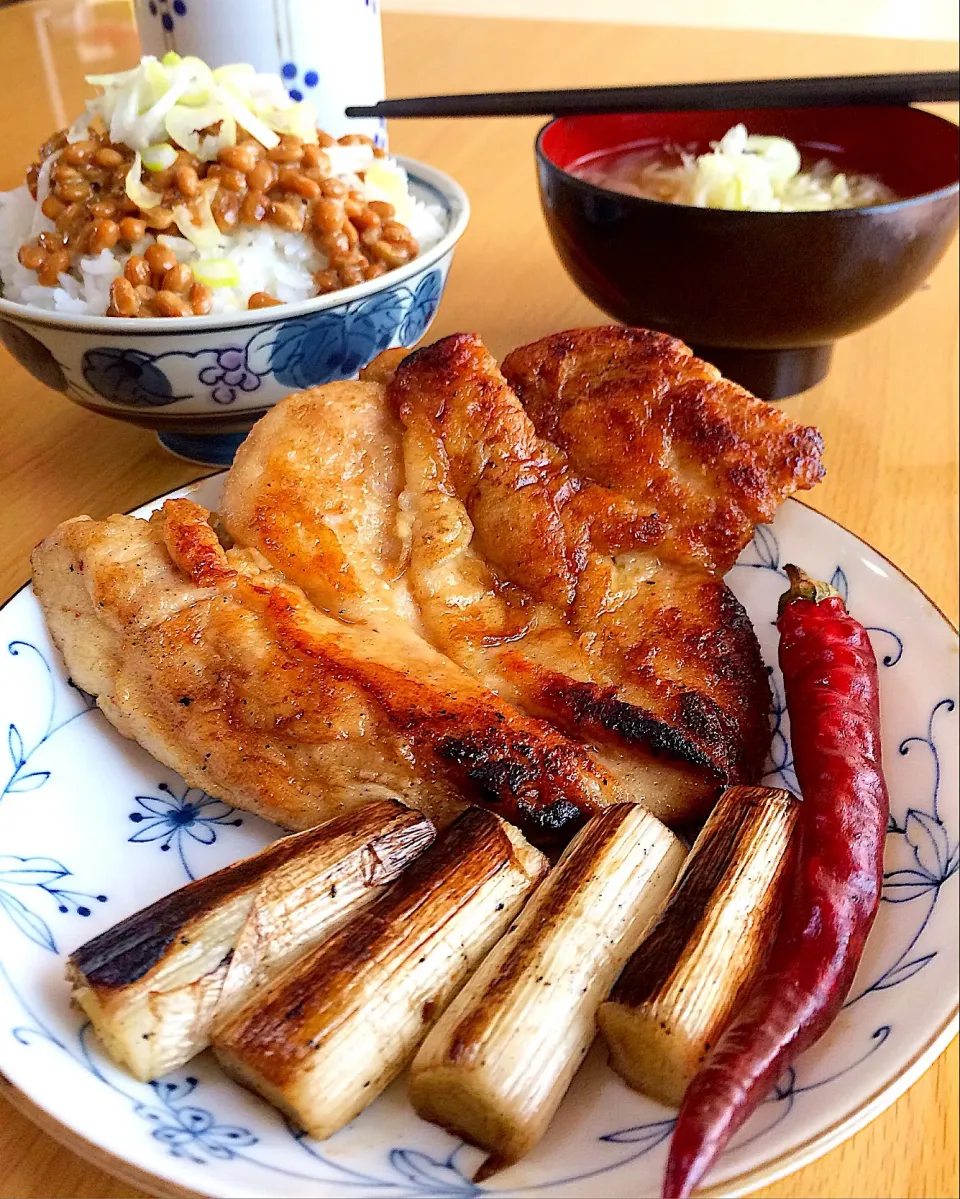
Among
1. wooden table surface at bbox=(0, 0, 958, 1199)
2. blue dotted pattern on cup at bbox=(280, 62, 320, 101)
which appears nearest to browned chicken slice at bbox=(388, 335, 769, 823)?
wooden table surface at bbox=(0, 0, 958, 1199)

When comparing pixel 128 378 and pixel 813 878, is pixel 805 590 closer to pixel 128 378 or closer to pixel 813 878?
pixel 813 878

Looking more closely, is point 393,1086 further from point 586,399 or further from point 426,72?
point 426,72

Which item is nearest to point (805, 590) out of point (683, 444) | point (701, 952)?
point (683, 444)

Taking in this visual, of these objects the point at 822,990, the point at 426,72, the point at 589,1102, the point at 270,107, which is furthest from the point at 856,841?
the point at 426,72

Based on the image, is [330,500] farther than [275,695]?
Yes

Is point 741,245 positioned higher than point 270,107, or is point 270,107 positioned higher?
point 270,107

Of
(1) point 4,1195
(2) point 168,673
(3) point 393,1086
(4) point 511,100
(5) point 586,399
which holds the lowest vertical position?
(1) point 4,1195
